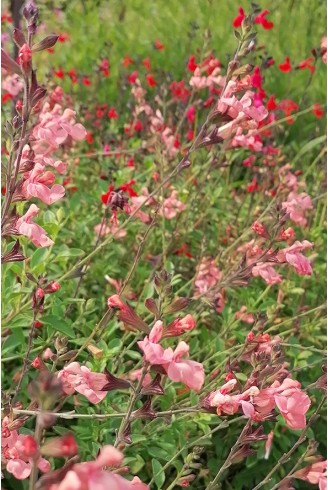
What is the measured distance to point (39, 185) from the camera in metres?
1.74

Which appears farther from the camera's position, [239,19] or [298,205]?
[239,19]

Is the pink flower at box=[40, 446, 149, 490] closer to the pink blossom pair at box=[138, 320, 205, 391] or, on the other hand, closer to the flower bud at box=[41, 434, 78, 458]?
the flower bud at box=[41, 434, 78, 458]

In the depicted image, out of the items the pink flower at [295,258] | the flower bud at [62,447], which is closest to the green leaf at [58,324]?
the pink flower at [295,258]

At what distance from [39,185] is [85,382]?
445 mm

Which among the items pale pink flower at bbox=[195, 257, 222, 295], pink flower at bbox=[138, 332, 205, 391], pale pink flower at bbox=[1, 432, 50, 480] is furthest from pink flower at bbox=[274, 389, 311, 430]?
pale pink flower at bbox=[195, 257, 222, 295]

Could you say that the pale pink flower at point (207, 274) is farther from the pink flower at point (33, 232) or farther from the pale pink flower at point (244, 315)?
the pink flower at point (33, 232)

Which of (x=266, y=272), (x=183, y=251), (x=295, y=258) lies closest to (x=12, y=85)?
(x=183, y=251)

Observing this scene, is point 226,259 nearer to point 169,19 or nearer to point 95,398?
point 95,398

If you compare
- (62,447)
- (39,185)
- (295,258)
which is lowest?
(295,258)

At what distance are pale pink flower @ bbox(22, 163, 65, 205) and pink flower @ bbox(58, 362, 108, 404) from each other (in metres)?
0.37

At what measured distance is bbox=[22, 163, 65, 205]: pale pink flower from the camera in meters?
1.73

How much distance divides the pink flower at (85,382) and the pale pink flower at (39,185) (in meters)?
0.37

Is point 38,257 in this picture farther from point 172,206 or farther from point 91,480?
point 91,480

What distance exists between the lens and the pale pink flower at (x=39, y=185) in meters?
1.73
